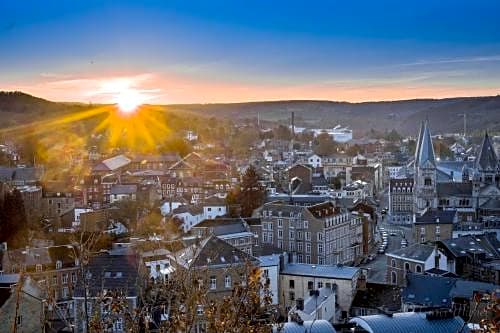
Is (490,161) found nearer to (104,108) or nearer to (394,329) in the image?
(394,329)

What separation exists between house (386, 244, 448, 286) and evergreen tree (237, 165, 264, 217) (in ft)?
34.0

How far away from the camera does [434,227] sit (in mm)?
27812

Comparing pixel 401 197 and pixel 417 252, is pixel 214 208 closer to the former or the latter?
pixel 417 252

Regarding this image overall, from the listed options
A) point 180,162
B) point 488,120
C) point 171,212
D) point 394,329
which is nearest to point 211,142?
point 180,162

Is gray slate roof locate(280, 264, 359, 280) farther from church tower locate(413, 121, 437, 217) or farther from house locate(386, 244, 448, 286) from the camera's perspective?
church tower locate(413, 121, 437, 217)

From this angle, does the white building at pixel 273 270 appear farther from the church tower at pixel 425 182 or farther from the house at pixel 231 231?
the church tower at pixel 425 182

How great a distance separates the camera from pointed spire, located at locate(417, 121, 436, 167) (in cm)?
3875

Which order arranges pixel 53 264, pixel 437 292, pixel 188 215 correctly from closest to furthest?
pixel 437 292 < pixel 53 264 < pixel 188 215

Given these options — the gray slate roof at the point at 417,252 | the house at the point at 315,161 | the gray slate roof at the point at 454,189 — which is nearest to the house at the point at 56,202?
the gray slate roof at the point at 417,252

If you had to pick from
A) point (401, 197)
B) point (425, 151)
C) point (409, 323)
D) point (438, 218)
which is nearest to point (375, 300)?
point (409, 323)

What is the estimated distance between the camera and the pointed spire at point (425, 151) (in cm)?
3875

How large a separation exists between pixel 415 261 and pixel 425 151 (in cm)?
1941

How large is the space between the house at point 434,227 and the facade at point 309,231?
9.82 feet

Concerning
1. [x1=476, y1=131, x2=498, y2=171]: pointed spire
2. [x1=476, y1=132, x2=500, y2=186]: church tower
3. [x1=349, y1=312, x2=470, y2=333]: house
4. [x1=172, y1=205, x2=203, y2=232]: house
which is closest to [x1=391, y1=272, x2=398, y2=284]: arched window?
[x1=349, y1=312, x2=470, y2=333]: house
